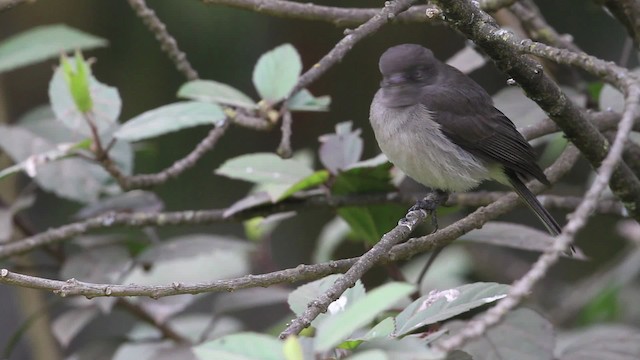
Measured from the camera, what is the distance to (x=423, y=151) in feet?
9.07

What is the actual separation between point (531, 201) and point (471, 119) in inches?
16.3

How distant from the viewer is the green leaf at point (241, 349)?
3.60 feet

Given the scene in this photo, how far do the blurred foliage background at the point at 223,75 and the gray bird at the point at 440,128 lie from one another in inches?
62.0

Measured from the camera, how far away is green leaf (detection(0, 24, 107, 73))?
9.50ft

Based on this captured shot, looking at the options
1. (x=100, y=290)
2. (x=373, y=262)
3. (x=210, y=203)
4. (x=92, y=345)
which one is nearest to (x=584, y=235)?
(x=210, y=203)

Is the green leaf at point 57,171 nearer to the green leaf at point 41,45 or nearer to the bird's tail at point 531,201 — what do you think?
the green leaf at point 41,45

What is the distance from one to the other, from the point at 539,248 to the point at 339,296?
983 mm

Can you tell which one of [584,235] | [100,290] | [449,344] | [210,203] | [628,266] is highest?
[210,203]

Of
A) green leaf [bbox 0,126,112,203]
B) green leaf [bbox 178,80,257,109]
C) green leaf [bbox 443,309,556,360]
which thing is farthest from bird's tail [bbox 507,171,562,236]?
green leaf [bbox 0,126,112,203]

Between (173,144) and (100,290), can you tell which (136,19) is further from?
(100,290)

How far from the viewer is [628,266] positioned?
3609 mm

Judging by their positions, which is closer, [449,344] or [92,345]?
[449,344]

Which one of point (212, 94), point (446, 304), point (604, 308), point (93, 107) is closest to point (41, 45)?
point (93, 107)

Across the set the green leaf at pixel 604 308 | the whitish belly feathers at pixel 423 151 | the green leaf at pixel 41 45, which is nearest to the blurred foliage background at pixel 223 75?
the green leaf at pixel 604 308
